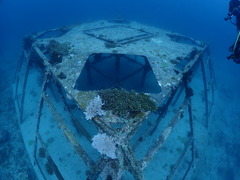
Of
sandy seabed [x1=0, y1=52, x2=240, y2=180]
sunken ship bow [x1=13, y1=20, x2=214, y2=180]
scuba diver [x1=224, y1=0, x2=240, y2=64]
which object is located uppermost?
scuba diver [x1=224, y1=0, x2=240, y2=64]

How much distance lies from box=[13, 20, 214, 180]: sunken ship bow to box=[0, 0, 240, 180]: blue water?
1.14m

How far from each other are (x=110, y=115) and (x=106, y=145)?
0.89 m

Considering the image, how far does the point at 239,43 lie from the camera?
6.01m

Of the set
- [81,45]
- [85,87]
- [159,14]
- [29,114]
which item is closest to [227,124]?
[85,87]

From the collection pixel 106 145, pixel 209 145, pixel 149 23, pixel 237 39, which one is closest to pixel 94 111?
pixel 106 145

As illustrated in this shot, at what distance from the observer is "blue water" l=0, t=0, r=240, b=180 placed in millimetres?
9703

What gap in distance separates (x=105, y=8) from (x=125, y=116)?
132 feet

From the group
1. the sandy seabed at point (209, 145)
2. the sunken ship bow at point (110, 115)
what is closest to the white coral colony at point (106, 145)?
the sunken ship bow at point (110, 115)

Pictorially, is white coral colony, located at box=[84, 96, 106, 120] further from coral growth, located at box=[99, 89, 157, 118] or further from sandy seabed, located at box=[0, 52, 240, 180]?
sandy seabed, located at box=[0, 52, 240, 180]

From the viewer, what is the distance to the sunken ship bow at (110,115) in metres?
4.55

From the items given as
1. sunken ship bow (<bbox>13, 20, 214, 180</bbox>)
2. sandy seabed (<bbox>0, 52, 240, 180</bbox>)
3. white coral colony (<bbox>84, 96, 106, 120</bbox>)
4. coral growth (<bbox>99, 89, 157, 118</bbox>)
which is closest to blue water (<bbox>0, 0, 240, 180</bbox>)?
sandy seabed (<bbox>0, 52, 240, 180</bbox>)

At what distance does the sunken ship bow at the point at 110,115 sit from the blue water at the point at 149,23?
114 cm

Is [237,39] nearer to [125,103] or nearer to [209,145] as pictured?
[125,103]

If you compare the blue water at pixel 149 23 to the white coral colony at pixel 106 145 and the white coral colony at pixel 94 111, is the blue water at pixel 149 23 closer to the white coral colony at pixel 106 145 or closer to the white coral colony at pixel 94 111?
the white coral colony at pixel 94 111
